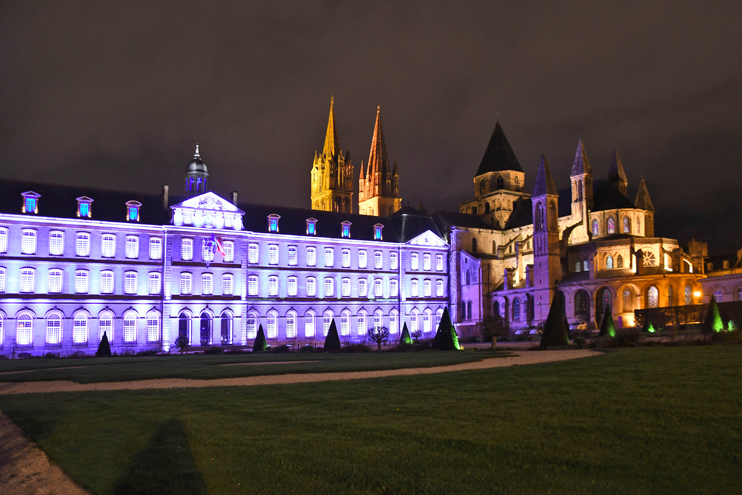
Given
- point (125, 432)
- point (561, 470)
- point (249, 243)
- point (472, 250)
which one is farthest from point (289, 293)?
point (561, 470)

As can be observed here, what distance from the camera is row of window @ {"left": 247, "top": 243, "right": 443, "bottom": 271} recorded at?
57.1 m

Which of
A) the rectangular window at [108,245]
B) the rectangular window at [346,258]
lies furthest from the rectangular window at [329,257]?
the rectangular window at [108,245]

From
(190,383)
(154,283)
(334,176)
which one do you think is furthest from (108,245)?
(334,176)

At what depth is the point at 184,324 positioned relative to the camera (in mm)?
51656

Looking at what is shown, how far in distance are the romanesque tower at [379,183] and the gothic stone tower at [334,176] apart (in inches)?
133

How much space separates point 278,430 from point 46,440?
12.1 ft

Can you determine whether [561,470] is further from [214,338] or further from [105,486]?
[214,338]

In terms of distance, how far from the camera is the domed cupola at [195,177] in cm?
5581

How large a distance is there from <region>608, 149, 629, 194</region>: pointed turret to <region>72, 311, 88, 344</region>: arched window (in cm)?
5768

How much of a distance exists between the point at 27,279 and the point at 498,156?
61240mm

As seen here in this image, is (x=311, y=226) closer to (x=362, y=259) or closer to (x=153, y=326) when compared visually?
(x=362, y=259)

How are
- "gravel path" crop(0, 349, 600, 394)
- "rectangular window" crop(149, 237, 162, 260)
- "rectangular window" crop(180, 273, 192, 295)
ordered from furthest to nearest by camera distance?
"rectangular window" crop(180, 273, 192, 295)
"rectangular window" crop(149, 237, 162, 260)
"gravel path" crop(0, 349, 600, 394)

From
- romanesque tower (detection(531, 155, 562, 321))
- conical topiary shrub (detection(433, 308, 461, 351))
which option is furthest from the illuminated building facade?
conical topiary shrub (detection(433, 308, 461, 351))

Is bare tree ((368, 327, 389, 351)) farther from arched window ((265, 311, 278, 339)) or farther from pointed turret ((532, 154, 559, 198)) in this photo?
pointed turret ((532, 154, 559, 198))
